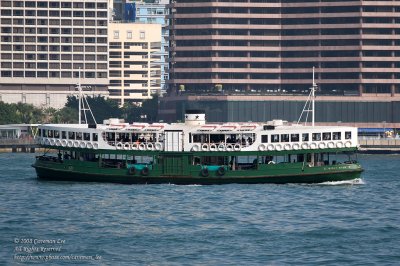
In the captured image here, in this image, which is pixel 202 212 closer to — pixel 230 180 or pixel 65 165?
pixel 230 180

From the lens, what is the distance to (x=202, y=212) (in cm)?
7512

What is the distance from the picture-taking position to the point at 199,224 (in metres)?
69.2

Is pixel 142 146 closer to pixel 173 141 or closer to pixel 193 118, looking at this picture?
pixel 173 141

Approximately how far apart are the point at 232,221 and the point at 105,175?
27.5 metres

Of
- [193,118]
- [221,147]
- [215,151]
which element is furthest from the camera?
[193,118]

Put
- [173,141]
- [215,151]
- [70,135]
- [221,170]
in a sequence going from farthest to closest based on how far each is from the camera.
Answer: [70,135] < [173,141] < [215,151] < [221,170]

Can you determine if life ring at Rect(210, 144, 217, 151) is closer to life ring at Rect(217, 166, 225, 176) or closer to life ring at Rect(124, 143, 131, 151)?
life ring at Rect(217, 166, 225, 176)

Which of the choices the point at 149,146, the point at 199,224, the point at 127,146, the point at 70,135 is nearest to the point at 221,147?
the point at 149,146

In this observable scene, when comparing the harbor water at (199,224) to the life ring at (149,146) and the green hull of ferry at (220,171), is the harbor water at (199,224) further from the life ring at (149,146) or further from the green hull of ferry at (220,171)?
the life ring at (149,146)

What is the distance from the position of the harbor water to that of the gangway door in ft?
12.6

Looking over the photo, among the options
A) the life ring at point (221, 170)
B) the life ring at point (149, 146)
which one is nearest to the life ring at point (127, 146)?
the life ring at point (149, 146)

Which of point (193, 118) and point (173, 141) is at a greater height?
point (193, 118)

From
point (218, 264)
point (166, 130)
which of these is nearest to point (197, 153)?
A: point (166, 130)

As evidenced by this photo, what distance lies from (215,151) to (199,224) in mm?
25897
